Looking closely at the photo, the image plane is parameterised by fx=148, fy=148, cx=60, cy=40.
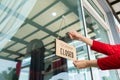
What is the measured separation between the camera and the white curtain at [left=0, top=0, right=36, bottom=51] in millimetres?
699

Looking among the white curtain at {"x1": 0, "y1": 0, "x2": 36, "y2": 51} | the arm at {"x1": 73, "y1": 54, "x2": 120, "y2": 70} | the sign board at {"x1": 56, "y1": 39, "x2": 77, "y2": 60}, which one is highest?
the white curtain at {"x1": 0, "y1": 0, "x2": 36, "y2": 51}

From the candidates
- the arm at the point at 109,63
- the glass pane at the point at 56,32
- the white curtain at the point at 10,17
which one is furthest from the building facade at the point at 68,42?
the arm at the point at 109,63

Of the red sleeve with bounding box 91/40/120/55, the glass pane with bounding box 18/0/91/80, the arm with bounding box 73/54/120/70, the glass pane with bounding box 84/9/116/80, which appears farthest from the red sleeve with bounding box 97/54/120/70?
the glass pane with bounding box 84/9/116/80

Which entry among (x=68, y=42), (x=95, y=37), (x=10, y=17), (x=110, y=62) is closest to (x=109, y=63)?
(x=110, y=62)

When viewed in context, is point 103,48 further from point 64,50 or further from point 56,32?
point 56,32

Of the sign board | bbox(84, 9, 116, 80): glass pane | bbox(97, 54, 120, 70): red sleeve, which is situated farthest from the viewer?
bbox(84, 9, 116, 80): glass pane

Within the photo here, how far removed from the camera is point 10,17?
2.45ft

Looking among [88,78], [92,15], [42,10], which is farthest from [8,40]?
[92,15]

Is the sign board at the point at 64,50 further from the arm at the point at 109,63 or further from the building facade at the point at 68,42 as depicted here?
the arm at the point at 109,63

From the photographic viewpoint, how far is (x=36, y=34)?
91 centimetres

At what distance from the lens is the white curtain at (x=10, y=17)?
0.70m

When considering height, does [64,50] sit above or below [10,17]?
below

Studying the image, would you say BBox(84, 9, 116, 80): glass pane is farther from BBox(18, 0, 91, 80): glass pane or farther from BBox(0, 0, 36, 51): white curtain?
BBox(0, 0, 36, 51): white curtain

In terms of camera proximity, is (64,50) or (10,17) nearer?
(10,17)
